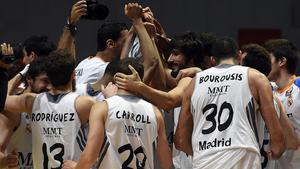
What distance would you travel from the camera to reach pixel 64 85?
20.4 ft

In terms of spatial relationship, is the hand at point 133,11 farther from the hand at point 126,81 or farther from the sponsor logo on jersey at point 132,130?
the sponsor logo on jersey at point 132,130

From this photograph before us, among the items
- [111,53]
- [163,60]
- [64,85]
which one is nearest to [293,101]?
[163,60]

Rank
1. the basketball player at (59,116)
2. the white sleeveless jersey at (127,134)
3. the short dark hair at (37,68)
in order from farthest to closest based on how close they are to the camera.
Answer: the short dark hair at (37,68)
the basketball player at (59,116)
the white sleeveless jersey at (127,134)

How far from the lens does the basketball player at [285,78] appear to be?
749 centimetres

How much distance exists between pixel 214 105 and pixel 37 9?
7.73m

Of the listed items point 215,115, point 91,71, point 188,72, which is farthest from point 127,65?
point 91,71

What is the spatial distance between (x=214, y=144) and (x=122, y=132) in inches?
28.0

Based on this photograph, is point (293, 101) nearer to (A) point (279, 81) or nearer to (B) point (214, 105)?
(A) point (279, 81)

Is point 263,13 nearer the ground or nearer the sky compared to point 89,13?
nearer the ground

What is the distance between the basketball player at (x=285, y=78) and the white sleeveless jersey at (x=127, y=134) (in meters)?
1.99

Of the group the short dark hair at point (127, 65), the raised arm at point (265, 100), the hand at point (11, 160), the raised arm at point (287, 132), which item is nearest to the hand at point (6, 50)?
the hand at point (11, 160)

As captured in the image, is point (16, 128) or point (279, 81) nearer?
point (16, 128)

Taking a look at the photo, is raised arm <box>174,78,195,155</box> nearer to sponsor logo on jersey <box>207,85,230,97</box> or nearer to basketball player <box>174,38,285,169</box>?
basketball player <box>174,38,285,169</box>

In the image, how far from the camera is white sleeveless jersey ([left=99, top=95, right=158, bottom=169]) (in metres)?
5.83
